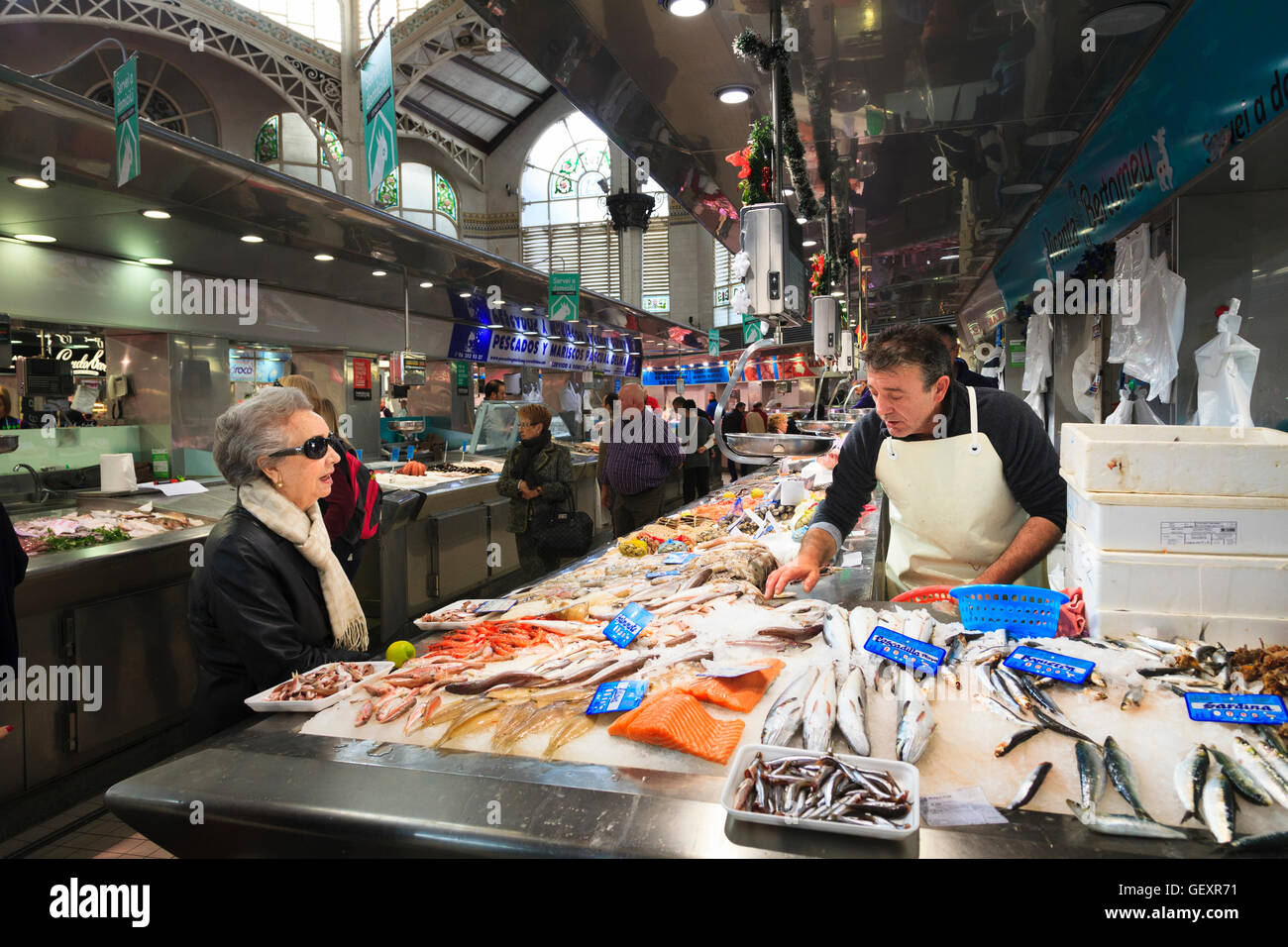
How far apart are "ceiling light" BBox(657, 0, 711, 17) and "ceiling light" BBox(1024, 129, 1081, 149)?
3054mm

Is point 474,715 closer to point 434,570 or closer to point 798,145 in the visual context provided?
point 798,145

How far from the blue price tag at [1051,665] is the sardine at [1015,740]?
0.81ft

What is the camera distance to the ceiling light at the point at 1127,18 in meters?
3.21

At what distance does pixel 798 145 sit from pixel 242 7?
57.0 ft

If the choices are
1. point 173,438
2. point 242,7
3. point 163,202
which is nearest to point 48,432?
point 173,438

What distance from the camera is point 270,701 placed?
5.79ft

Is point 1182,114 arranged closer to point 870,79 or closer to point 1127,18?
point 1127,18

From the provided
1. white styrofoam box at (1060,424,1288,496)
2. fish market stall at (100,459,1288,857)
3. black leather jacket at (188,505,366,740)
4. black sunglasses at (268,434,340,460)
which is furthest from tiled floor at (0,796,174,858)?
white styrofoam box at (1060,424,1288,496)

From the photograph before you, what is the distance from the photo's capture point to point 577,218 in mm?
26391

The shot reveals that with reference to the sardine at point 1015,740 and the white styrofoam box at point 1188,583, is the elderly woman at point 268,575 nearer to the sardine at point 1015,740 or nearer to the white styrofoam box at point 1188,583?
the sardine at point 1015,740

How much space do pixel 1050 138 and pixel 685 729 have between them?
198 inches

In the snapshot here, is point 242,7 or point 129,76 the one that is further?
point 242,7

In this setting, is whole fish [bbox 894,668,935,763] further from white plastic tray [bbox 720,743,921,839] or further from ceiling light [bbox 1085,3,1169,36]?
ceiling light [bbox 1085,3,1169,36]

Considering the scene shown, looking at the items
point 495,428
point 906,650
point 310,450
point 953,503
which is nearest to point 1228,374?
point 953,503
